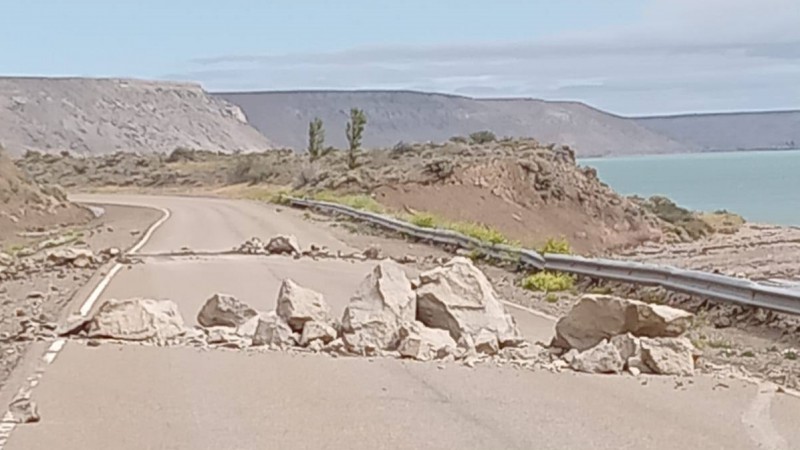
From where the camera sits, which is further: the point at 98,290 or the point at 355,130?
the point at 355,130

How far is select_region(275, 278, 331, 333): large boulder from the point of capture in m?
13.7

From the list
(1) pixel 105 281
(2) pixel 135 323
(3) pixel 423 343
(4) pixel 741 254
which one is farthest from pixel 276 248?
(4) pixel 741 254

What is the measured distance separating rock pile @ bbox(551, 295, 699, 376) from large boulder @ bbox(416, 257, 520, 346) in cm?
79

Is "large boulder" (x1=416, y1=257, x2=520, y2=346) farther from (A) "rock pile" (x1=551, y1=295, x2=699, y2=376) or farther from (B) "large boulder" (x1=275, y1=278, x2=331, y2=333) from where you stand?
(B) "large boulder" (x1=275, y1=278, x2=331, y2=333)

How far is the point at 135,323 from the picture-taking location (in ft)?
46.3

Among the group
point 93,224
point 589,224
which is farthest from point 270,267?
point 589,224

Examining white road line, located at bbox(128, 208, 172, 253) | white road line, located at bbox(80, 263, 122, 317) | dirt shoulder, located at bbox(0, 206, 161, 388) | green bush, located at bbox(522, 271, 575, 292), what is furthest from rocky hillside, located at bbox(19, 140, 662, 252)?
green bush, located at bbox(522, 271, 575, 292)

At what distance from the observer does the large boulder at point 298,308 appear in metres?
13.7

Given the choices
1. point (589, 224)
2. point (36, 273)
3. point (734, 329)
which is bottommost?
point (589, 224)

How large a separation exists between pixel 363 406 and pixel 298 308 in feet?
13.0

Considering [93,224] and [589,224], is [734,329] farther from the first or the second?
[589,224]

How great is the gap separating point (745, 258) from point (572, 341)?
1040 inches

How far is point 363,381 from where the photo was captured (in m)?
11.0

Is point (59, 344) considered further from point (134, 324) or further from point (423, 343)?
point (423, 343)
